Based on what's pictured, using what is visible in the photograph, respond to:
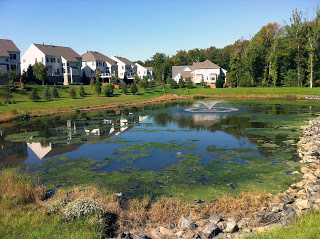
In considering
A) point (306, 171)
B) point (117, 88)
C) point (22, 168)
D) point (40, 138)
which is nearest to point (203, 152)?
point (306, 171)

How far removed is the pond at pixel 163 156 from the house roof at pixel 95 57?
202 ft

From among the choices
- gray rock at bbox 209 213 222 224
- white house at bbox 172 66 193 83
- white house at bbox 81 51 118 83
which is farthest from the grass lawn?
gray rock at bbox 209 213 222 224

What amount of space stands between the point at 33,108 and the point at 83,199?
135 ft

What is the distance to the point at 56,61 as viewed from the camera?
251ft

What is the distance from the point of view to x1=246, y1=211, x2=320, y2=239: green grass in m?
7.21

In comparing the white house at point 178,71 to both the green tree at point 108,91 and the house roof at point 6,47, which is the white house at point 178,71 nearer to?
the green tree at point 108,91

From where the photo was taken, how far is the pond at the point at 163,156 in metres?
14.1

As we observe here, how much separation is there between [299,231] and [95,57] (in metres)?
90.3

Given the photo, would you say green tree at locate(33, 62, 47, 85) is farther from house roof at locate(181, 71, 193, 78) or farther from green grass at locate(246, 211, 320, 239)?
green grass at locate(246, 211, 320, 239)

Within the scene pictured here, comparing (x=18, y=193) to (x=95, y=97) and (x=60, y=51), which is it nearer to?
(x=95, y=97)

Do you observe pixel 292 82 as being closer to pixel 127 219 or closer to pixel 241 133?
pixel 241 133

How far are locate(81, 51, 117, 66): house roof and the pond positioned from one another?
61610 millimetres

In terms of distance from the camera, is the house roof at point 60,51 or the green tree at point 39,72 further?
the house roof at point 60,51

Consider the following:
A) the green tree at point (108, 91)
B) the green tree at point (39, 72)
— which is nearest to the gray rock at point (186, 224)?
the green tree at point (108, 91)
